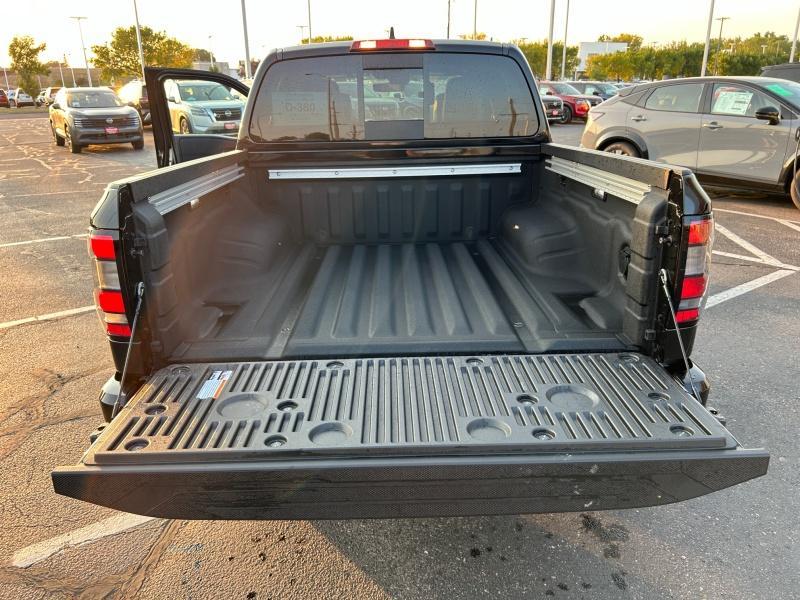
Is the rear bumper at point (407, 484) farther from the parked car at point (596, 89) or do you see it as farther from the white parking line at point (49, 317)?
the parked car at point (596, 89)

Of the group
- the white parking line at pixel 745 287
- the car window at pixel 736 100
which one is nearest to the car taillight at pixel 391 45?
the white parking line at pixel 745 287

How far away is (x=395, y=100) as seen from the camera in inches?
157

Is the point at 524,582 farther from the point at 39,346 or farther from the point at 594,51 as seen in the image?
the point at 594,51

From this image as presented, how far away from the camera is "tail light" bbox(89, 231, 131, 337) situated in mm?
2154

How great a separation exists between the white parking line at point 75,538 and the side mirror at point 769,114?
9.00 meters

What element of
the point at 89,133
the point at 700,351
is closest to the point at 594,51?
the point at 89,133

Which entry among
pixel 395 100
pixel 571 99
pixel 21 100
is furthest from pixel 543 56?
pixel 395 100

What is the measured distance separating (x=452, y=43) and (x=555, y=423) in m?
2.80

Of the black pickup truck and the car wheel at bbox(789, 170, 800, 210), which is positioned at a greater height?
the black pickup truck

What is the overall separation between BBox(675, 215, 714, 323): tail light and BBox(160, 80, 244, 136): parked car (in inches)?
579

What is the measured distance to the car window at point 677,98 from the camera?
9.22 m

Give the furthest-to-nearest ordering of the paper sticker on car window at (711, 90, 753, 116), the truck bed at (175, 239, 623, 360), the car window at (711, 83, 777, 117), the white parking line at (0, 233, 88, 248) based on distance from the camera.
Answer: the paper sticker on car window at (711, 90, 753, 116)
the car window at (711, 83, 777, 117)
the white parking line at (0, 233, 88, 248)
the truck bed at (175, 239, 623, 360)

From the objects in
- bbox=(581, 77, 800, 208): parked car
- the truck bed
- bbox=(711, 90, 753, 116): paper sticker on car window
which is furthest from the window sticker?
the truck bed

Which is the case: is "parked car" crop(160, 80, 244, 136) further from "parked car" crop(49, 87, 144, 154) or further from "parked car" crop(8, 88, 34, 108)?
"parked car" crop(8, 88, 34, 108)
